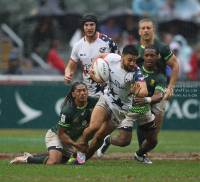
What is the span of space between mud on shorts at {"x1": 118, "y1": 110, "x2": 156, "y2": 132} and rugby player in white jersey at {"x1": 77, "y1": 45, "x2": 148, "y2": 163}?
1.40 feet

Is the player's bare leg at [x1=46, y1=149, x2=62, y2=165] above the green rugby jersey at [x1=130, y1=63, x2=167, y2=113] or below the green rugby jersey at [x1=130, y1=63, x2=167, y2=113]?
below

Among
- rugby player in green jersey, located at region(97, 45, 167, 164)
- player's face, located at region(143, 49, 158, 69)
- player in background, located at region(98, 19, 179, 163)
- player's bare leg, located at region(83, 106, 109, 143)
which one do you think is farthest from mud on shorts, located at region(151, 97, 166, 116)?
player's bare leg, located at region(83, 106, 109, 143)

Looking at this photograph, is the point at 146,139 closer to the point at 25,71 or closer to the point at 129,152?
the point at 129,152

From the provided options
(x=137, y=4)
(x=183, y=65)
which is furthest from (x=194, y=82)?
(x=137, y=4)

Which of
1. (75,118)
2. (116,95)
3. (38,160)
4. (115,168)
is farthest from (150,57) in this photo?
(38,160)

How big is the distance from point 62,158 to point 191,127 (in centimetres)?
849

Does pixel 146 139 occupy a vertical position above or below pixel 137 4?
below

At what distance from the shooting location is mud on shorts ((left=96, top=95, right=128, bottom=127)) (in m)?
7.66

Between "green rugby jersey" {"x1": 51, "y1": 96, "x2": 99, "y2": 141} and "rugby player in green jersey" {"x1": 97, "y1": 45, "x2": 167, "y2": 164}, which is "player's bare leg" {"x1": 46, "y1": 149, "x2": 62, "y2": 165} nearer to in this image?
"green rugby jersey" {"x1": 51, "y1": 96, "x2": 99, "y2": 141}

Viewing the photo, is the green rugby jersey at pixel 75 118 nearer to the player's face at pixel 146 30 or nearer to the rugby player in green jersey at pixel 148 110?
the rugby player in green jersey at pixel 148 110

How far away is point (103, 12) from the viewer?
1941 centimetres

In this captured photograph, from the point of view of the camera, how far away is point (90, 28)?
861 centimetres

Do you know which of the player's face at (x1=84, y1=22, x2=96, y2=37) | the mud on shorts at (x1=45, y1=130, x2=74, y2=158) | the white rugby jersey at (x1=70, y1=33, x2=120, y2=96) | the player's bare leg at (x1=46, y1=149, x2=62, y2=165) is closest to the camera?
the player's bare leg at (x1=46, y1=149, x2=62, y2=165)

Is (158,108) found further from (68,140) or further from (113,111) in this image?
(68,140)
